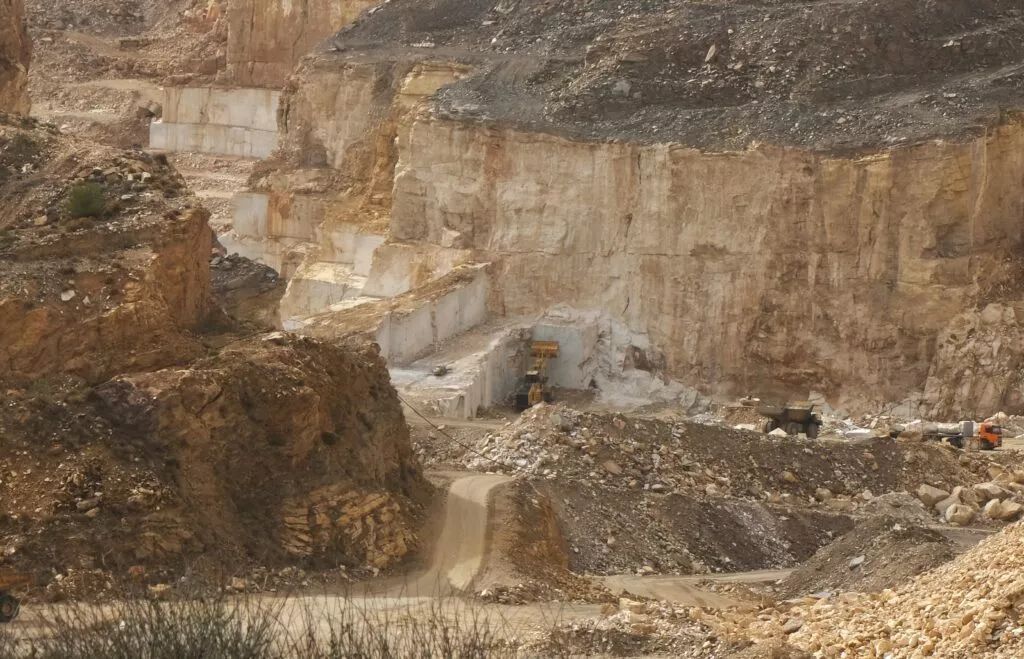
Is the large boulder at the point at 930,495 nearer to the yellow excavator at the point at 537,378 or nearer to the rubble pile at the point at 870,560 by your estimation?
the rubble pile at the point at 870,560

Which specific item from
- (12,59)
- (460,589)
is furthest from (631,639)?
(12,59)

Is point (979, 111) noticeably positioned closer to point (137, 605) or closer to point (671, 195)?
point (671, 195)

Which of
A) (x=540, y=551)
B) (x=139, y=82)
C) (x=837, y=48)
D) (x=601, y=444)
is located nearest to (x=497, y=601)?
(x=540, y=551)

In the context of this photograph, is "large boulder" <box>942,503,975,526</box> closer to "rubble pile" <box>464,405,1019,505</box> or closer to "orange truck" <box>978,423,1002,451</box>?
"rubble pile" <box>464,405,1019,505</box>

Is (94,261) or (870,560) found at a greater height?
(94,261)

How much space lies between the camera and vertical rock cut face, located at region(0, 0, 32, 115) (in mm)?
37562

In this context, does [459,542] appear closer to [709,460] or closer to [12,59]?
[709,460]

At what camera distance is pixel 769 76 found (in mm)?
42406

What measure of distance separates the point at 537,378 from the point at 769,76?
25.3 feet

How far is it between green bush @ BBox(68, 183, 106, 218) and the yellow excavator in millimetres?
14514

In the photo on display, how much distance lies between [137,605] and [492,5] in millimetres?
32224

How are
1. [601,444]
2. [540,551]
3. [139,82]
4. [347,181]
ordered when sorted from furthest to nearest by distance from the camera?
1. [139,82]
2. [347,181]
3. [601,444]
4. [540,551]

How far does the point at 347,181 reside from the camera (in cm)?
4978

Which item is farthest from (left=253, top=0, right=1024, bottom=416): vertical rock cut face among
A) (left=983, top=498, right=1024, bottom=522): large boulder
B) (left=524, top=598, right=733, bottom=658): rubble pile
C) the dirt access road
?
(left=524, top=598, right=733, bottom=658): rubble pile
